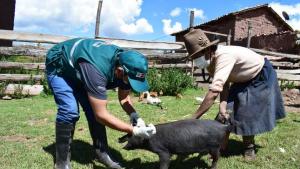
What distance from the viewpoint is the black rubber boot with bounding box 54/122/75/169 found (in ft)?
14.8

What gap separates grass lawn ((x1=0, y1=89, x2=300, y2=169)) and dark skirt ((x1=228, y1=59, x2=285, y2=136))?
0.43 meters

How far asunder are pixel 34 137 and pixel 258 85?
3.10m

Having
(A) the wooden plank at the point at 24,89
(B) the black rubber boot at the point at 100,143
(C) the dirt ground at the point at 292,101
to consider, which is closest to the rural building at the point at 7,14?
(A) the wooden plank at the point at 24,89

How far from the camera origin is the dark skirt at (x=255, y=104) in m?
5.16

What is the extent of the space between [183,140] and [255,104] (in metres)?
1.20

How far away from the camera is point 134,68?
12.8 ft

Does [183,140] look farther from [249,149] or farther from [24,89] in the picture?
[24,89]

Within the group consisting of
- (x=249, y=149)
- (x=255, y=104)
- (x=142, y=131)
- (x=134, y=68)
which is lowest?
(x=249, y=149)

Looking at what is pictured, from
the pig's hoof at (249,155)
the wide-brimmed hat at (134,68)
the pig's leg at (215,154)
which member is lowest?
the pig's hoof at (249,155)

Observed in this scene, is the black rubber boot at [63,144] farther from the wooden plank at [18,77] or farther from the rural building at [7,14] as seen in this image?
the rural building at [7,14]

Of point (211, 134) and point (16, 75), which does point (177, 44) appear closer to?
point (16, 75)

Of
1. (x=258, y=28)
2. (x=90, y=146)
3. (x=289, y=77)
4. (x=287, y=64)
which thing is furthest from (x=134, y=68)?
(x=258, y=28)

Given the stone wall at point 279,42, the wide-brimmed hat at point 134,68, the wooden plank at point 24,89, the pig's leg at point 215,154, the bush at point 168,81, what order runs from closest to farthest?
the wide-brimmed hat at point 134,68 < the pig's leg at point 215,154 < the wooden plank at point 24,89 < the bush at point 168,81 < the stone wall at point 279,42

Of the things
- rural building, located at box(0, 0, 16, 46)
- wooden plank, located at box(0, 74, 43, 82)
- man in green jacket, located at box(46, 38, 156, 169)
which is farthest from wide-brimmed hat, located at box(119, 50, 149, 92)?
rural building, located at box(0, 0, 16, 46)
